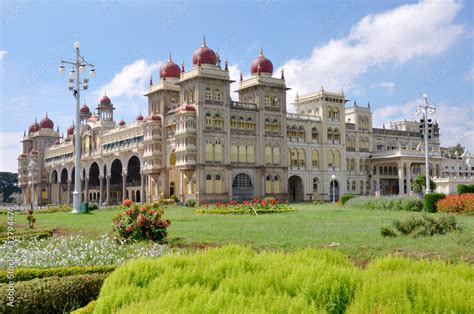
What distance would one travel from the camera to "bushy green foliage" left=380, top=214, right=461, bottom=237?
50.1 feet

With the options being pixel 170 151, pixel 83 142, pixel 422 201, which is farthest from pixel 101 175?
pixel 422 201

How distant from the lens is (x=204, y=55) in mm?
53938

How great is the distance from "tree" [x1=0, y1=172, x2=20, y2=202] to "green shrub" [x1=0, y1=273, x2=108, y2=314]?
123 metres

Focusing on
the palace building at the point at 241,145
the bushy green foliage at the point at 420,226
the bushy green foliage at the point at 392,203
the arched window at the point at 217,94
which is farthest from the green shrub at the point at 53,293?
Result: the arched window at the point at 217,94

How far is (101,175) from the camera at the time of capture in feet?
242

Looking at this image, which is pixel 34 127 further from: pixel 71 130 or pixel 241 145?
pixel 241 145

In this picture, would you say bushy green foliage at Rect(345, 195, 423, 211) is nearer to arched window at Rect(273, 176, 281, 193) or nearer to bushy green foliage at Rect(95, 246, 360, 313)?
arched window at Rect(273, 176, 281, 193)

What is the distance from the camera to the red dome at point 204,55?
177 feet

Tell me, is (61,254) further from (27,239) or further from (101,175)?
(101,175)

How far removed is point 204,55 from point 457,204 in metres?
33.4

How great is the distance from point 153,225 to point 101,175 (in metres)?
59.5

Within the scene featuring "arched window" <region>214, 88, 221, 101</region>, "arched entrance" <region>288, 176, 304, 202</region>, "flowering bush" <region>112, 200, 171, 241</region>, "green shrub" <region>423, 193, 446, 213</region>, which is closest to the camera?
"flowering bush" <region>112, 200, 171, 241</region>

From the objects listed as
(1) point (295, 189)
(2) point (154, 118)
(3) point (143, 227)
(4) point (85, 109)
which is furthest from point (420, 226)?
(4) point (85, 109)

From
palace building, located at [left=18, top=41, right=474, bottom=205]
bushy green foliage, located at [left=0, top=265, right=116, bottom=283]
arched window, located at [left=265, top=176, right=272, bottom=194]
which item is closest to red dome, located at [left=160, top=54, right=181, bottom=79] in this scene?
palace building, located at [left=18, top=41, right=474, bottom=205]
